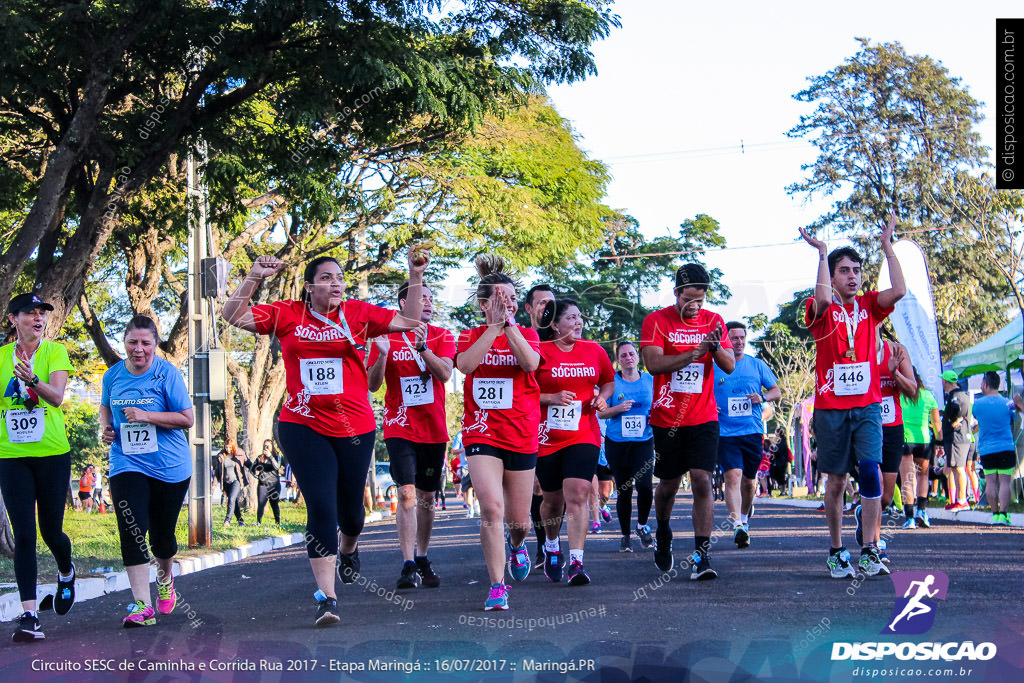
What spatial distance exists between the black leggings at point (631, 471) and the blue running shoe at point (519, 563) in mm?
2426

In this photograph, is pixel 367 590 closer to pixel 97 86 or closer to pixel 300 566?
pixel 300 566

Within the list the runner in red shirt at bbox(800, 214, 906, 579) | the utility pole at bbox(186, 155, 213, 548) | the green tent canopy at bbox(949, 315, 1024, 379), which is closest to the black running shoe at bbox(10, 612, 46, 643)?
the runner in red shirt at bbox(800, 214, 906, 579)

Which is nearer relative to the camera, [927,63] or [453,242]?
[453,242]

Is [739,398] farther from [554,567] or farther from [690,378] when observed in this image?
[554,567]

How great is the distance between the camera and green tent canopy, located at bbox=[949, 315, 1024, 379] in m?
17.7

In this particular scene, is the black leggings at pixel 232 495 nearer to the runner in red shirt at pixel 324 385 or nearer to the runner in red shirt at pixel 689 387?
the runner in red shirt at pixel 689 387

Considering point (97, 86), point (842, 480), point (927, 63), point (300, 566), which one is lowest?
point (300, 566)

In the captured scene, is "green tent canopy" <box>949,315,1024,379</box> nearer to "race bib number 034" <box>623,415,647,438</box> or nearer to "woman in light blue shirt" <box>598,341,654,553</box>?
"woman in light blue shirt" <box>598,341,654,553</box>

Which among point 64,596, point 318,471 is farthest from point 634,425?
point 64,596

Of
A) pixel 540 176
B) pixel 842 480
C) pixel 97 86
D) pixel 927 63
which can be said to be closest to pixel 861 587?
pixel 842 480

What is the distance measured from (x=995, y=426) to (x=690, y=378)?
690 centimetres

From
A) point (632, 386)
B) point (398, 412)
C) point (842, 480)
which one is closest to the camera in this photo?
point (842, 480)

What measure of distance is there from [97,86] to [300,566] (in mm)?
5211

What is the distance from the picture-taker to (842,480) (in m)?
8.09
